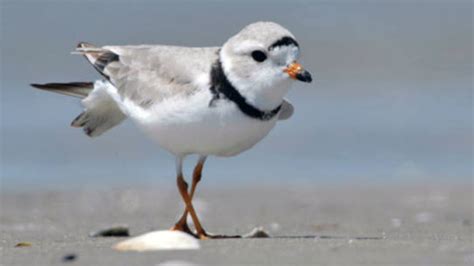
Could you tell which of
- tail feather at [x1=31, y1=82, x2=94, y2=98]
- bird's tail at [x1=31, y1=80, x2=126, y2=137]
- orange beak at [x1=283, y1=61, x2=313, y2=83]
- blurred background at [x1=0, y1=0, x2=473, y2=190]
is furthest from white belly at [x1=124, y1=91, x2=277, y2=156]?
blurred background at [x1=0, y1=0, x2=473, y2=190]

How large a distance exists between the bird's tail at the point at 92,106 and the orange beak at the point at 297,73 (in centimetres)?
138

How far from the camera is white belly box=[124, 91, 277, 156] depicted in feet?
16.9

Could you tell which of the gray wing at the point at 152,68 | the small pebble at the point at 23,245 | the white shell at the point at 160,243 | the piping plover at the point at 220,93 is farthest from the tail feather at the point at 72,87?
the white shell at the point at 160,243

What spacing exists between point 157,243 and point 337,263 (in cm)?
84

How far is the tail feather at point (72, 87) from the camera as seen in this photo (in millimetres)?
6238

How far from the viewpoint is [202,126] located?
5.17 metres

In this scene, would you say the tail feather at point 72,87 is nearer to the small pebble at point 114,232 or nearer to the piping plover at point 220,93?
the piping plover at point 220,93

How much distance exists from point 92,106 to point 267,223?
137cm

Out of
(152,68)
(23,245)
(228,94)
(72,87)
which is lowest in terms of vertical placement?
(23,245)

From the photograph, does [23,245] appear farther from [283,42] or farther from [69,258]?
[283,42]

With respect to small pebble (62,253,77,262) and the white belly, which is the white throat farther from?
small pebble (62,253,77,262)

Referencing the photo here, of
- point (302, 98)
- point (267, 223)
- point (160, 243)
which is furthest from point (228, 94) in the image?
point (302, 98)

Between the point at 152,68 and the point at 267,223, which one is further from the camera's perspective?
the point at 267,223

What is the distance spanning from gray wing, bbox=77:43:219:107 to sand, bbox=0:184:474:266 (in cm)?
79
